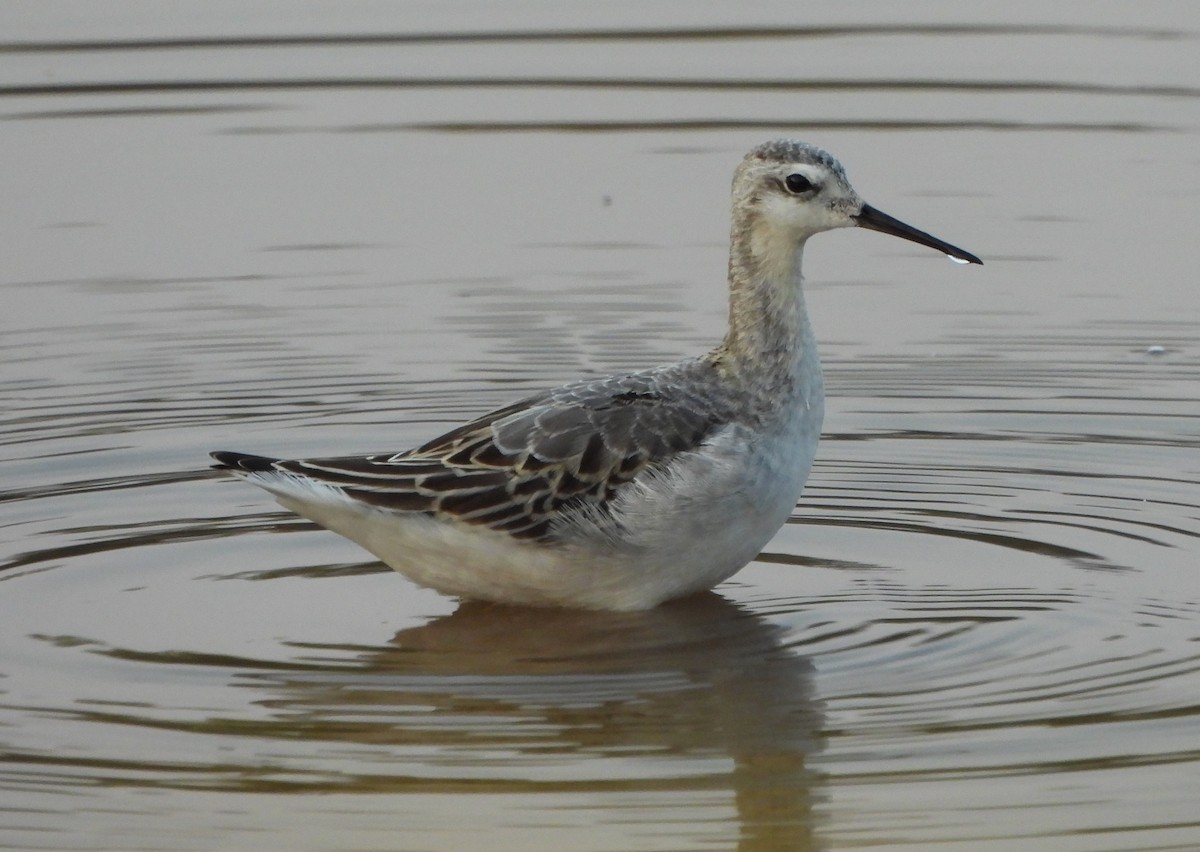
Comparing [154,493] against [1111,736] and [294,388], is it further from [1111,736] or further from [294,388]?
[1111,736]

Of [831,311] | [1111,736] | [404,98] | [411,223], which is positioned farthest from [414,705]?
[404,98]

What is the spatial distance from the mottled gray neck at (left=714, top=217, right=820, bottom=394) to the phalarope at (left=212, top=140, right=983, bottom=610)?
26 mm

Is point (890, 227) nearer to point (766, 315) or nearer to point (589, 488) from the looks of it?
point (766, 315)

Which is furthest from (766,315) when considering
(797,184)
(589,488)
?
(589,488)

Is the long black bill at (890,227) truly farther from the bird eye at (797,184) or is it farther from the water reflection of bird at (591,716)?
the water reflection of bird at (591,716)

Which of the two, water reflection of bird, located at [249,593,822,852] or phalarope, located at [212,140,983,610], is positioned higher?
phalarope, located at [212,140,983,610]

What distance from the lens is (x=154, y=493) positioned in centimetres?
1038

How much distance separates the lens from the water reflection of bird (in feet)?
22.6

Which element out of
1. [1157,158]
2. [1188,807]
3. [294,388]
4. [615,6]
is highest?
[615,6]

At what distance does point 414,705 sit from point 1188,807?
274cm

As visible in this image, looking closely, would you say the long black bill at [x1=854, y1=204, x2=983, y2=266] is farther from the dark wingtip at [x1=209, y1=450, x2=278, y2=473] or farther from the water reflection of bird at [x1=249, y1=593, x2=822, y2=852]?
the dark wingtip at [x1=209, y1=450, x2=278, y2=473]

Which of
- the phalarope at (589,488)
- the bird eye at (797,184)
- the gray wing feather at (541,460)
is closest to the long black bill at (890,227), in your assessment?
the bird eye at (797,184)

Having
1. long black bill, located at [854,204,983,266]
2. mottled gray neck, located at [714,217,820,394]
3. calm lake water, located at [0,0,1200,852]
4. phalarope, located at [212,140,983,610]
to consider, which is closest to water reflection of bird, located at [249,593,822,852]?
calm lake water, located at [0,0,1200,852]

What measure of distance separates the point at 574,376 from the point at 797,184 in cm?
263
